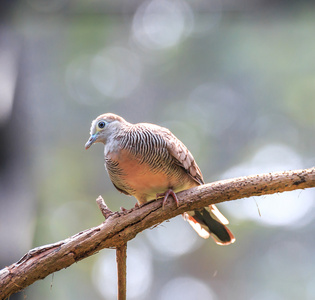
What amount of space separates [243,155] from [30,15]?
3572mm

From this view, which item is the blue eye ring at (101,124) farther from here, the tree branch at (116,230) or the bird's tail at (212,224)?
the bird's tail at (212,224)

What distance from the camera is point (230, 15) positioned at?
19.3 feet

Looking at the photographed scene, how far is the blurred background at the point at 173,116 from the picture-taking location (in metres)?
5.30

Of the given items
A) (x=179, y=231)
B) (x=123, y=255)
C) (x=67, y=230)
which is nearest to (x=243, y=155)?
(x=179, y=231)

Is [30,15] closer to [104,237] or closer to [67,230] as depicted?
[67,230]

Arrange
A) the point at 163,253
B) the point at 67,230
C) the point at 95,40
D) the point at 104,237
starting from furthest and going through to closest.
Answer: the point at 95,40 → the point at 163,253 → the point at 67,230 → the point at 104,237

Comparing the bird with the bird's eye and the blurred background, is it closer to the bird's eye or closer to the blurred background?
the bird's eye

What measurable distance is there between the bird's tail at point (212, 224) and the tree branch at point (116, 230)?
1.54 feet

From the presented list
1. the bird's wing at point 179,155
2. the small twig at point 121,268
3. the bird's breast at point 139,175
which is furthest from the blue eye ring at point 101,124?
the small twig at point 121,268

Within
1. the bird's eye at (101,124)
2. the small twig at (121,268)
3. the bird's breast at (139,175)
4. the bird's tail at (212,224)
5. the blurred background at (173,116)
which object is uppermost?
the blurred background at (173,116)

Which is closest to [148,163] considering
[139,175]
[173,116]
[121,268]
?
[139,175]

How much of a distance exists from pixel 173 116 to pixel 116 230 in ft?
12.7

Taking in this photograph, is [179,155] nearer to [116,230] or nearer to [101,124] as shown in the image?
[101,124]

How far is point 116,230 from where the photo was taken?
2156 mm
